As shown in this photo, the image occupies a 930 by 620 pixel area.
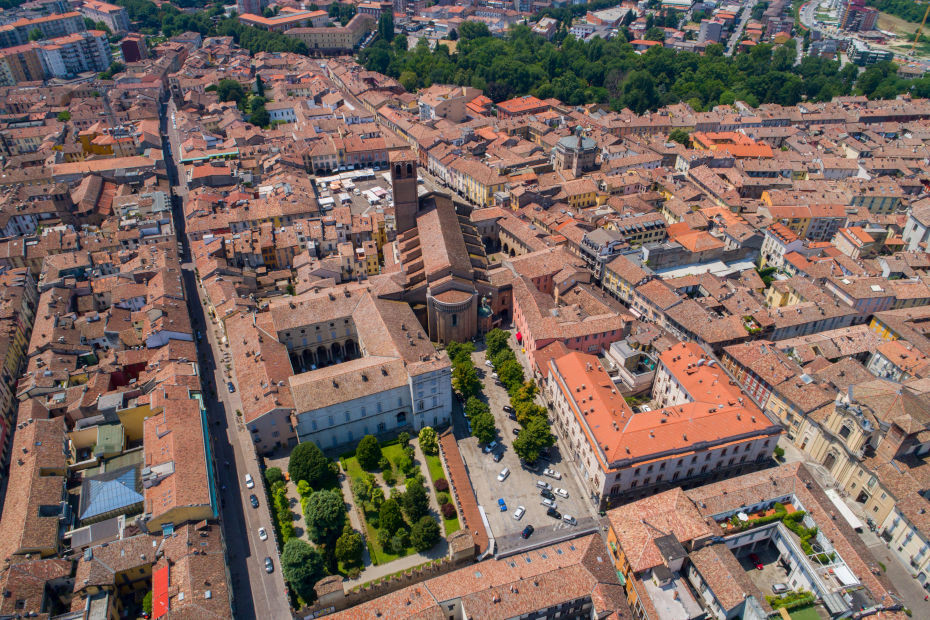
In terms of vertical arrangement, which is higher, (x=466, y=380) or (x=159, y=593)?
(x=466, y=380)

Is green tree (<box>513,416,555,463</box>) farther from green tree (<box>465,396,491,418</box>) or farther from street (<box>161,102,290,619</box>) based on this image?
street (<box>161,102,290,619</box>)

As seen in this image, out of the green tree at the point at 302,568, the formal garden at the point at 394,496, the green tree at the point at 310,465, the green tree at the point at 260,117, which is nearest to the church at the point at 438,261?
the formal garden at the point at 394,496

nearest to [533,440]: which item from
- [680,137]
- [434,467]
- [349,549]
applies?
[434,467]

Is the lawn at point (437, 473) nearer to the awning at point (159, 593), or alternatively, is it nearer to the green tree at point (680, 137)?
the awning at point (159, 593)

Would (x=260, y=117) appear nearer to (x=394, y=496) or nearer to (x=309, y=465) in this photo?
(x=309, y=465)

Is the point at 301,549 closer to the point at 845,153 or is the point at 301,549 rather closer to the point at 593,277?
the point at 593,277

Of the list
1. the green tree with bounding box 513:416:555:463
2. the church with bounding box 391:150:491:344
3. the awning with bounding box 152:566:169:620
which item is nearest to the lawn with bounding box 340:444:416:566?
the green tree with bounding box 513:416:555:463
